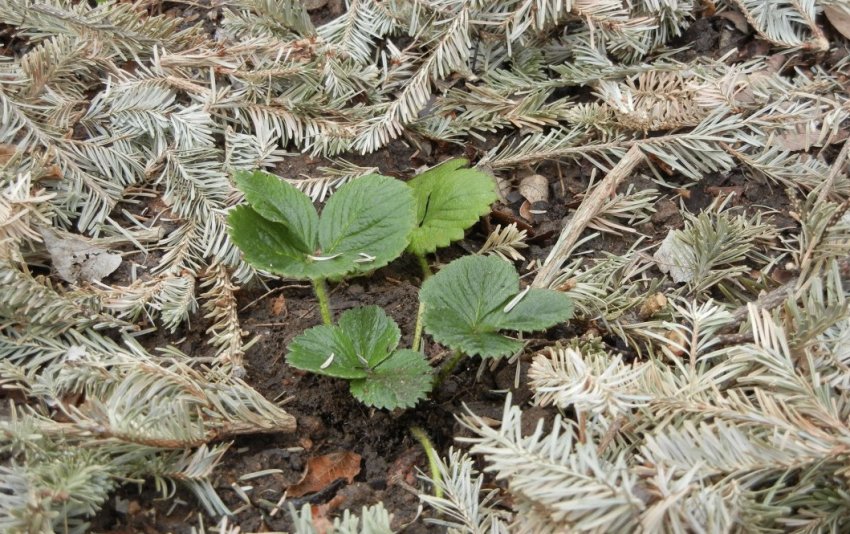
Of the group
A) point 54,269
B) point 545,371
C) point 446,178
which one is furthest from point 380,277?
point 54,269

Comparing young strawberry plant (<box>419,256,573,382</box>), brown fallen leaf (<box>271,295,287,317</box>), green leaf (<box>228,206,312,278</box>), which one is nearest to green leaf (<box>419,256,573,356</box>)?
young strawberry plant (<box>419,256,573,382</box>)

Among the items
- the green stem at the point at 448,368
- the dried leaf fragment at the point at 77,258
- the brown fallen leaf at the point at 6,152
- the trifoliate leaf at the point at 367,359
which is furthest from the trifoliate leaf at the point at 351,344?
the brown fallen leaf at the point at 6,152

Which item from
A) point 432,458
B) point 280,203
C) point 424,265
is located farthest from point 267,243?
point 432,458

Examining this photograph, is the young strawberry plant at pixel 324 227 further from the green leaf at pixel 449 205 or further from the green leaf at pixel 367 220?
the green leaf at pixel 449 205

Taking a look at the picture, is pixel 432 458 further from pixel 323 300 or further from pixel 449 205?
pixel 449 205

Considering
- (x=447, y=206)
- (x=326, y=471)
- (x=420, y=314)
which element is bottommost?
(x=326, y=471)
